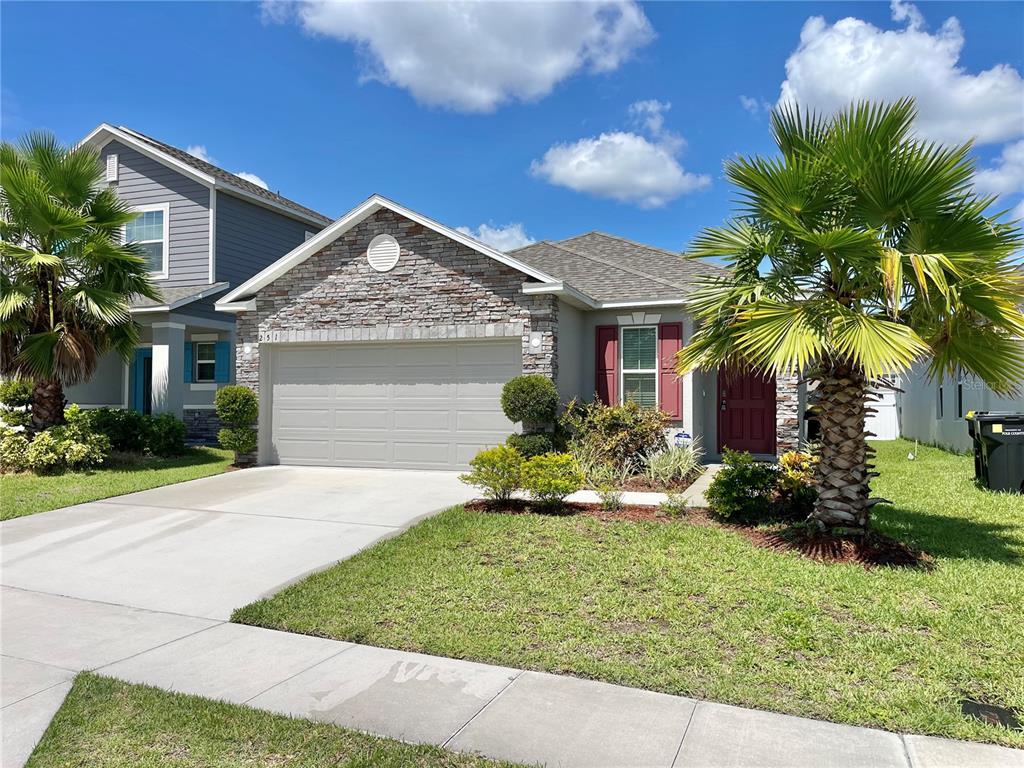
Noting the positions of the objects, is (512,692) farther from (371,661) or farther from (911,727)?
(911,727)

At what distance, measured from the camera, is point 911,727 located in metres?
3.47

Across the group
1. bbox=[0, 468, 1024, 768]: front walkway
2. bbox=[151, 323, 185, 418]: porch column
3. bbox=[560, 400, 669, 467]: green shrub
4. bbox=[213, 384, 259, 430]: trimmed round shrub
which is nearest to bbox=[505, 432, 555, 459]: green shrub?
bbox=[560, 400, 669, 467]: green shrub

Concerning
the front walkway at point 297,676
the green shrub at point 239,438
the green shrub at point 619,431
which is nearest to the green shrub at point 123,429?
the green shrub at point 239,438

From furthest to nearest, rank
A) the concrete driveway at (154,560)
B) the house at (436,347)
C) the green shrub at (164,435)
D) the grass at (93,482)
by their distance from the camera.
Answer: the green shrub at (164,435)
the house at (436,347)
the grass at (93,482)
the concrete driveway at (154,560)

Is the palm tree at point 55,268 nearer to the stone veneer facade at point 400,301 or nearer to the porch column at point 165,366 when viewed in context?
the porch column at point 165,366

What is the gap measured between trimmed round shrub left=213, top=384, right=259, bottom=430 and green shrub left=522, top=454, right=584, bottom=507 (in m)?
6.99

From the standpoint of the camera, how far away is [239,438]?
1297cm

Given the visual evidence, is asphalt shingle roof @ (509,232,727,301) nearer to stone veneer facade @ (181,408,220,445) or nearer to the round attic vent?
the round attic vent

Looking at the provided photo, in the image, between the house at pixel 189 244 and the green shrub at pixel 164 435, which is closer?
the green shrub at pixel 164 435

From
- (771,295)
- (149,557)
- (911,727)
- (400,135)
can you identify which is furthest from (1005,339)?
(400,135)

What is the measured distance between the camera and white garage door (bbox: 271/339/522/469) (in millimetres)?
12266

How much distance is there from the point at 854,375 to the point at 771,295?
3.73 ft

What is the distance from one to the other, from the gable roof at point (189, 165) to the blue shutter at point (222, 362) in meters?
3.95

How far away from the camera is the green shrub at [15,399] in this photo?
42.4 ft
